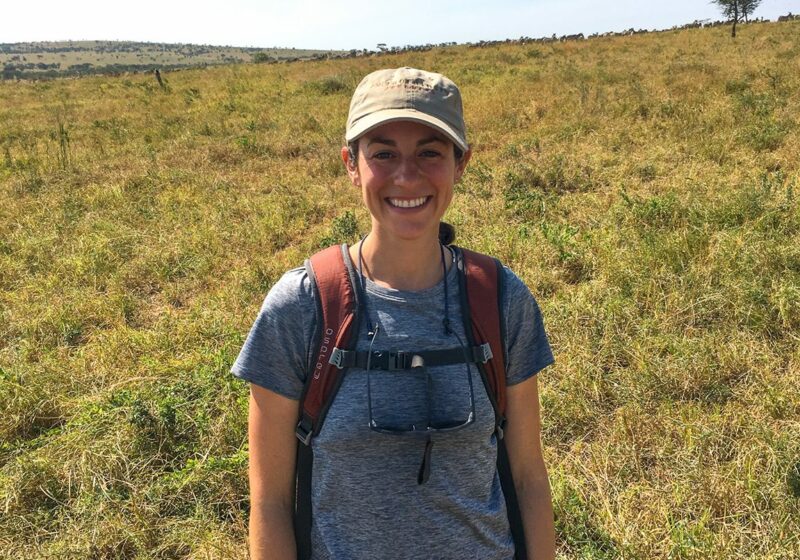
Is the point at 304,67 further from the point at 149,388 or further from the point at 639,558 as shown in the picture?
the point at 639,558

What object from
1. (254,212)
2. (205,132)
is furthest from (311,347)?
(205,132)

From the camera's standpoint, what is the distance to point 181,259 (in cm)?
573

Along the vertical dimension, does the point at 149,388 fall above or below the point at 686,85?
below

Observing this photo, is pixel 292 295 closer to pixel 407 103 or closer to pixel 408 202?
pixel 408 202

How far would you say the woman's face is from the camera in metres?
1.29

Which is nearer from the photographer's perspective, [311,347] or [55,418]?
[311,347]

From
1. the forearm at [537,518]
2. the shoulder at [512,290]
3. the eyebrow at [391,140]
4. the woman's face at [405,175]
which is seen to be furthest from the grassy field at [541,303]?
the eyebrow at [391,140]

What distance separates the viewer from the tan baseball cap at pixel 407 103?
1.23 m

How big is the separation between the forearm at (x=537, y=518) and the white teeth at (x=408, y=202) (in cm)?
78

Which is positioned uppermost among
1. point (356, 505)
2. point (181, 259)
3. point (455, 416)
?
point (181, 259)

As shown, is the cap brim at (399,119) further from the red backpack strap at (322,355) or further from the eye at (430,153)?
the red backpack strap at (322,355)

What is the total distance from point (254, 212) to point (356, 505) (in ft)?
20.0

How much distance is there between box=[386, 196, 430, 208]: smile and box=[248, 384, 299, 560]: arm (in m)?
0.51

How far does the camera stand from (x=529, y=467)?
1.46m
